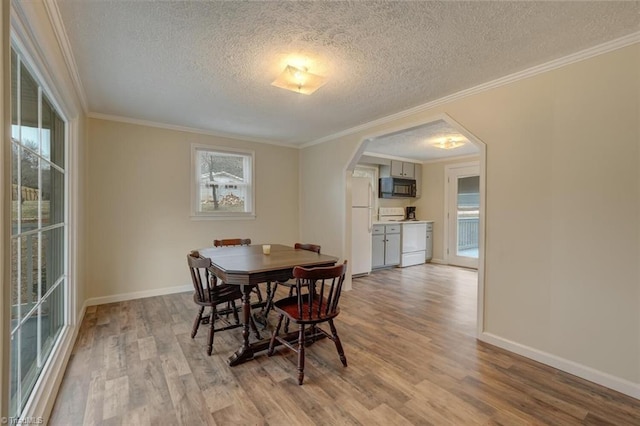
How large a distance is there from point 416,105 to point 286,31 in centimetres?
185

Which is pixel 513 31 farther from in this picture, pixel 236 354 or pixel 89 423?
pixel 89 423

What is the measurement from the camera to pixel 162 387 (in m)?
1.97

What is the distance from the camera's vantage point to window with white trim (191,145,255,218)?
432 cm

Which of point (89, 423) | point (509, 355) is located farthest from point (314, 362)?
point (509, 355)

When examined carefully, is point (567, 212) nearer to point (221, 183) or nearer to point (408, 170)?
point (221, 183)

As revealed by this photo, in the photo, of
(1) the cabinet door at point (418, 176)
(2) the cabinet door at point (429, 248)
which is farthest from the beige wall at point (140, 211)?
(2) the cabinet door at point (429, 248)

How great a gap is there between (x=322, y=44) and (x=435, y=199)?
5468mm

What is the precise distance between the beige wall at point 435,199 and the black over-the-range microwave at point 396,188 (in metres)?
0.38

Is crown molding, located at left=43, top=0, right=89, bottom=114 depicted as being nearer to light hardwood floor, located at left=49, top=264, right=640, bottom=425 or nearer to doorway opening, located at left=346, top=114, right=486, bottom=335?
light hardwood floor, located at left=49, top=264, right=640, bottom=425

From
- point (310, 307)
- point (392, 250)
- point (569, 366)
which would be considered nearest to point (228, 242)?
point (310, 307)

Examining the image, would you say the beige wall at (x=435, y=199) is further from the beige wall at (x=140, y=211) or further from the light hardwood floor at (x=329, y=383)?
the beige wall at (x=140, y=211)

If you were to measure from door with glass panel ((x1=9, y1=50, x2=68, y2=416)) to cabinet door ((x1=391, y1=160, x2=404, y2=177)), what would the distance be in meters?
5.41

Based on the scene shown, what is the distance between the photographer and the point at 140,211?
12.9ft

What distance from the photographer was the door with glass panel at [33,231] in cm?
146
